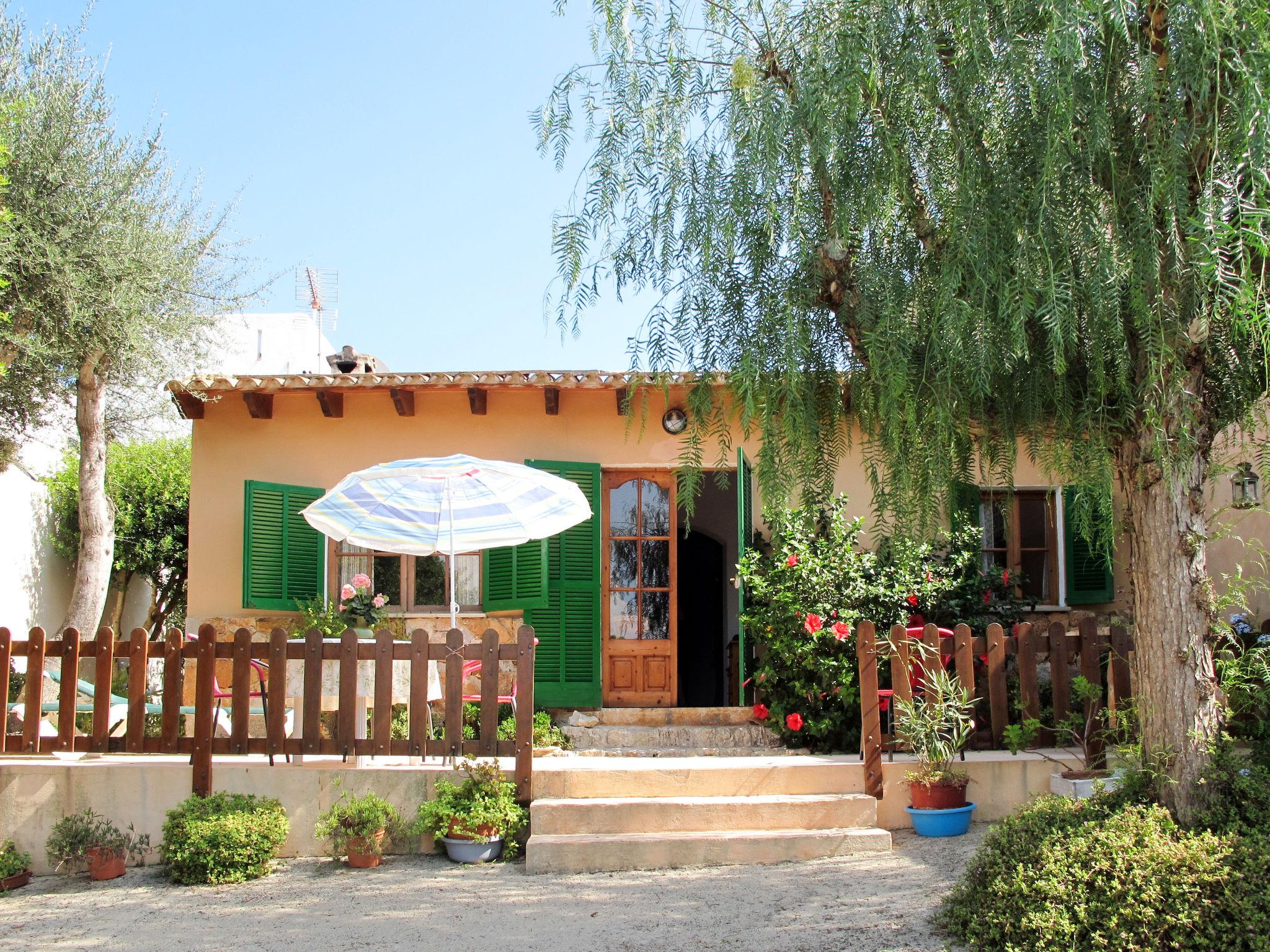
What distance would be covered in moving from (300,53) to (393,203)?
164 cm

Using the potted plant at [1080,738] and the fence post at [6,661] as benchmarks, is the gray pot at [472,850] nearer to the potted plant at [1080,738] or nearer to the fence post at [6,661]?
the fence post at [6,661]

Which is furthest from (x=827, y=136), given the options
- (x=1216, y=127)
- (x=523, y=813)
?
(x=523, y=813)

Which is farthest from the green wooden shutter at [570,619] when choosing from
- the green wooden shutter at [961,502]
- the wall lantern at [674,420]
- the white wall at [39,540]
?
the green wooden shutter at [961,502]

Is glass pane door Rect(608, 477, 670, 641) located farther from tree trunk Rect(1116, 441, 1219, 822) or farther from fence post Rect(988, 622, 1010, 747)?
tree trunk Rect(1116, 441, 1219, 822)

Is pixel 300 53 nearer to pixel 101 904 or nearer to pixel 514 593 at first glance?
pixel 514 593

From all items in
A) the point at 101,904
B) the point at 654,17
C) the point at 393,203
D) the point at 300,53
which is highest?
the point at 300,53

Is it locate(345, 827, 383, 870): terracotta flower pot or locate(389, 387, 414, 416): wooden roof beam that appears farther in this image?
locate(389, 387, 414, 416): wooden roof beam

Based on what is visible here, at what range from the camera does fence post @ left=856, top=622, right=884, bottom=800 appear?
20.8 feet

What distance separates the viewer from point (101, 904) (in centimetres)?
540

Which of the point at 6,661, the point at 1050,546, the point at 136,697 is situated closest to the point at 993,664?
the point at 1050,546

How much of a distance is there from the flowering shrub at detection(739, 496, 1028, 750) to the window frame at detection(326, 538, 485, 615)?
251cm

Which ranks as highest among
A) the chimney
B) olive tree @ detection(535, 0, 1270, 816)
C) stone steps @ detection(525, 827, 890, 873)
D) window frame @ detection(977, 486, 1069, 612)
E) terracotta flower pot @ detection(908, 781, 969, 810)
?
the chimney

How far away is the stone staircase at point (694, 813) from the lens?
5.80 metres

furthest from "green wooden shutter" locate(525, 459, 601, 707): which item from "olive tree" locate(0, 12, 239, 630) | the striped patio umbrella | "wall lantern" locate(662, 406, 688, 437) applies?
"olive tree" locate(0, 12, 239, 630)
